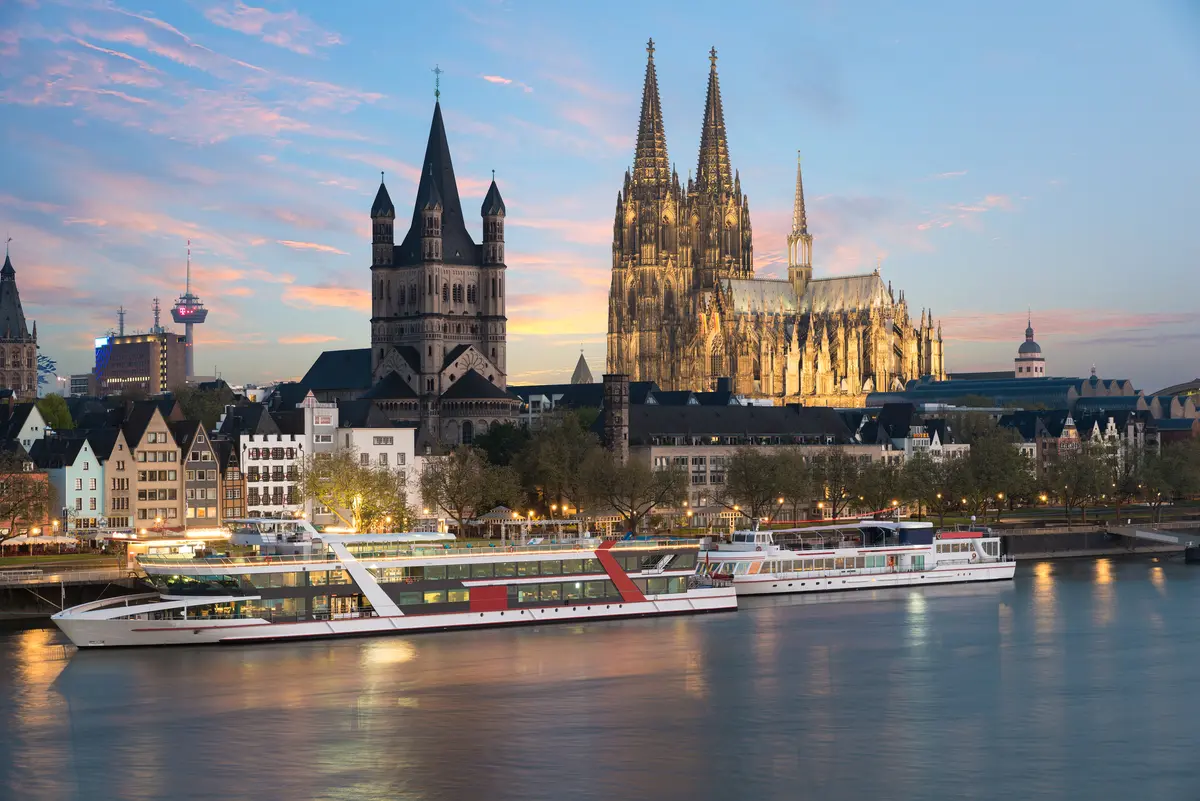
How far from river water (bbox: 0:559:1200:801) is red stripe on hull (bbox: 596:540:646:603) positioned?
58.5 inches

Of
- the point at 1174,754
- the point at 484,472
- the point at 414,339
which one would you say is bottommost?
→ the point at 1174,754

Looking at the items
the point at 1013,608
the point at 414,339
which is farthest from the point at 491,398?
the point at 1013,608

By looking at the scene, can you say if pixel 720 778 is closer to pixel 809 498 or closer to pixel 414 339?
pixel 809 498

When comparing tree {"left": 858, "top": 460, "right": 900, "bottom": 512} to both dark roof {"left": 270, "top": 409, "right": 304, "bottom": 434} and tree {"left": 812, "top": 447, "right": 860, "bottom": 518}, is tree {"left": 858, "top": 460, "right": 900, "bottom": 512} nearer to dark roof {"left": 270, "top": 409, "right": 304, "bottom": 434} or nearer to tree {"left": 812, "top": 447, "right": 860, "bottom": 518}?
tree {"left": 812, "top": 447, "right": 860, "bottom": 518}

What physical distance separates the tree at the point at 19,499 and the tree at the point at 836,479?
58.3 metres

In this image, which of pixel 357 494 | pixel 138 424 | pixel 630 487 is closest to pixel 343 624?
pixel 357 494

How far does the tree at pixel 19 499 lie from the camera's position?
94.6m

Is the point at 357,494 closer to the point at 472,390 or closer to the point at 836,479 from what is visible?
the point at 472,390

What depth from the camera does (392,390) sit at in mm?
148625

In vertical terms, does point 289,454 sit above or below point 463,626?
above

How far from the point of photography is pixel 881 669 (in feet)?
215

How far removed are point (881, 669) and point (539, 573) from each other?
18.2 meters

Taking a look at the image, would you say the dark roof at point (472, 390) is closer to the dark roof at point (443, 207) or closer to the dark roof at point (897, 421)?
the dark roof at point (443, 207)

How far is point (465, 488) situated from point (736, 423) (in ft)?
130
